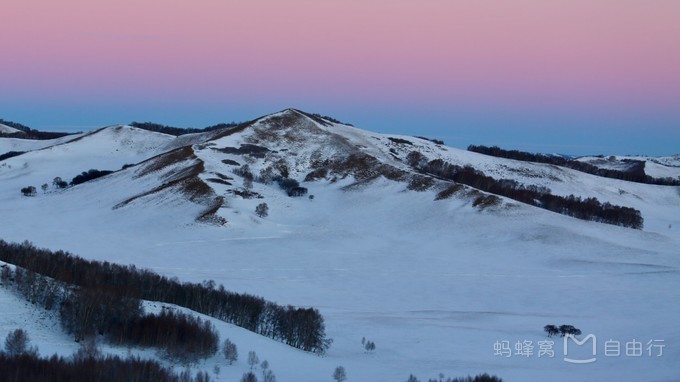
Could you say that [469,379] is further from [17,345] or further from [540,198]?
[540,198]

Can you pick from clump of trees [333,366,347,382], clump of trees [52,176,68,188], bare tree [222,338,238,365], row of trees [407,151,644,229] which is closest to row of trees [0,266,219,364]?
bare tree [222,338,238,365]

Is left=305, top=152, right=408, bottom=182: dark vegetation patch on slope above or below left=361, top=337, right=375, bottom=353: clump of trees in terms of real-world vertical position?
above

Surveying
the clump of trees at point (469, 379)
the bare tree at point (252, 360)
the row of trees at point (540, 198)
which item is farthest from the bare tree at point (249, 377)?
the row of trees at point (540, 198)

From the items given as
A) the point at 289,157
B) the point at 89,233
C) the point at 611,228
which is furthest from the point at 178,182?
the point at 611,228

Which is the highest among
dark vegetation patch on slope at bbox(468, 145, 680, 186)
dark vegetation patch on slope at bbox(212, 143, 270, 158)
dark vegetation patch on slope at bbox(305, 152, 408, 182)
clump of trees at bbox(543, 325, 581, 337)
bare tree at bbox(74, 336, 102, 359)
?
dark vegetation patch on slope at bbox(468, 145, 680, 186)

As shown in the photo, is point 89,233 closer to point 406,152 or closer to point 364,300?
point 364,300

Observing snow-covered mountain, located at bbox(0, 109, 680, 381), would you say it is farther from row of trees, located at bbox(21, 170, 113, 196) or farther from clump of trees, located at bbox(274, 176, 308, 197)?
row of trees, located at bbox(21, 170, 113, 196)
